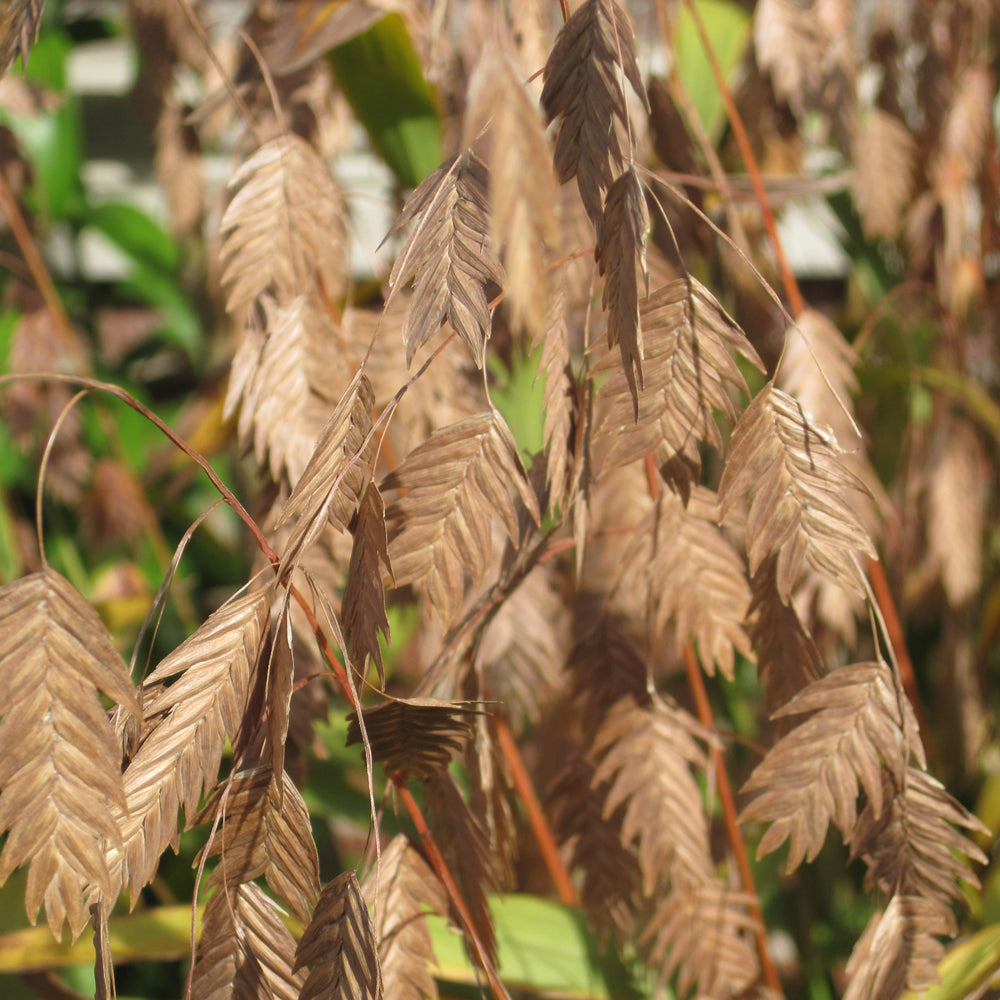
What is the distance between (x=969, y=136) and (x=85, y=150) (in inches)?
67.8

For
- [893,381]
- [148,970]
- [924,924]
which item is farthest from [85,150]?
[924,924]

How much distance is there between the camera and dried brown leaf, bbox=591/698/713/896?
0.50 meters

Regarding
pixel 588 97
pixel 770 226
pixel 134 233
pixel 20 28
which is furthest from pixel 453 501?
pixel 134 233

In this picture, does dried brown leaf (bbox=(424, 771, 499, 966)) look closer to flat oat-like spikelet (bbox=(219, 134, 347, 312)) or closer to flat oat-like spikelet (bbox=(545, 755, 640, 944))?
flat oat-like spikelet (bbox=(545, 755, 640, 944))

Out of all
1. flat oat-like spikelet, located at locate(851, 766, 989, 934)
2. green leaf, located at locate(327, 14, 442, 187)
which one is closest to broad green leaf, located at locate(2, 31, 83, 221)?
green leaf, located at locate(327, 14, 442, 187)

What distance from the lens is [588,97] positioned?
12.5 inches

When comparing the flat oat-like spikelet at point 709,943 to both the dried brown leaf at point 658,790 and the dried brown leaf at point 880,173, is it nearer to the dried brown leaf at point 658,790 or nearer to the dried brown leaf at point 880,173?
the dried brown leaf at point 658,790

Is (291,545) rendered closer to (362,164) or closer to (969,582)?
(969,582)

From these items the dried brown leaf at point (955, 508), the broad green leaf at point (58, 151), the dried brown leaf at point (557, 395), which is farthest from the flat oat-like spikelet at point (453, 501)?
the broad green leaf at point (58, 151)

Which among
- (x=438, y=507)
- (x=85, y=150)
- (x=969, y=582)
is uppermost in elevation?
(x=85, y=150)

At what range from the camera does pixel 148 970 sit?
1.05 m

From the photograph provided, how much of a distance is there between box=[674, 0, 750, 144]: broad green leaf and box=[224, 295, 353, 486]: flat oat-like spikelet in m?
0.53

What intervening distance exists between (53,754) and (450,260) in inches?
7.8

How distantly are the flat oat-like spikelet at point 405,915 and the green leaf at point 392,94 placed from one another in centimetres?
46
